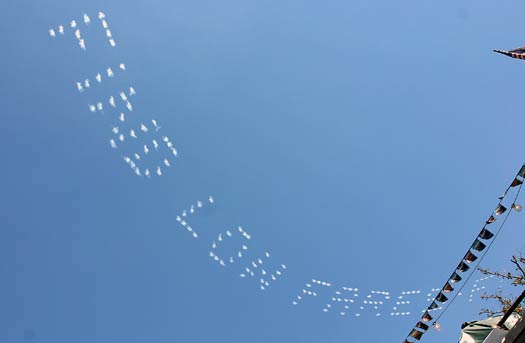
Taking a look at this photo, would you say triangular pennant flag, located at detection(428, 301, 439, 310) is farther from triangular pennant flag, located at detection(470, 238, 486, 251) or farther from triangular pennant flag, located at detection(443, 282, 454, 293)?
triangular pennant flag, located at detection(470, 238, 486, 251)

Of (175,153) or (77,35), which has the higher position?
(77,35)

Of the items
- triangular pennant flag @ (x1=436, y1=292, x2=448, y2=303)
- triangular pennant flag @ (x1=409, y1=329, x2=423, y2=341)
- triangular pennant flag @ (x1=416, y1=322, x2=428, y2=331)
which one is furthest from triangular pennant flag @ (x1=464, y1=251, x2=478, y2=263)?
triangular pennant flag @ (x1=409, y1=329, x2=423, y2=341)

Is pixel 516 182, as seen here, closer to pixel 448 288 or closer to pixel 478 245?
pixel 478 245

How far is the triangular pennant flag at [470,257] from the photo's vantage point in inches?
368

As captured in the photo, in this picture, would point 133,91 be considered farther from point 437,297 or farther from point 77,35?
point 437,297

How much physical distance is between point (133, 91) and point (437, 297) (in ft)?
32.1

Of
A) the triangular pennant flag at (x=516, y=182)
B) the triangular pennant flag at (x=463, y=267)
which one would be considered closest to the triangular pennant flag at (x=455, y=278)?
the triangular pennant flag at (x=463, y=267)

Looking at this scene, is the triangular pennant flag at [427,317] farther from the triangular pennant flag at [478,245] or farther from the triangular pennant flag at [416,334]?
the triangular pennant flag at [478,245]

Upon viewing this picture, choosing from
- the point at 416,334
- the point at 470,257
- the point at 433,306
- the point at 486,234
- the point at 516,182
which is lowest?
the point at 416,334

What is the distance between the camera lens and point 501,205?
8.82 m

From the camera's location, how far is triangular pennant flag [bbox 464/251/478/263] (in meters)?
9.35

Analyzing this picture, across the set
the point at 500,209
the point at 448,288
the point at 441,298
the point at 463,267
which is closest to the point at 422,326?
the point at 441,298

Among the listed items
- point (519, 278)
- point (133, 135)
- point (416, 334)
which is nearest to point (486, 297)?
point (519, 278)

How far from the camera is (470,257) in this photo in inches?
371
